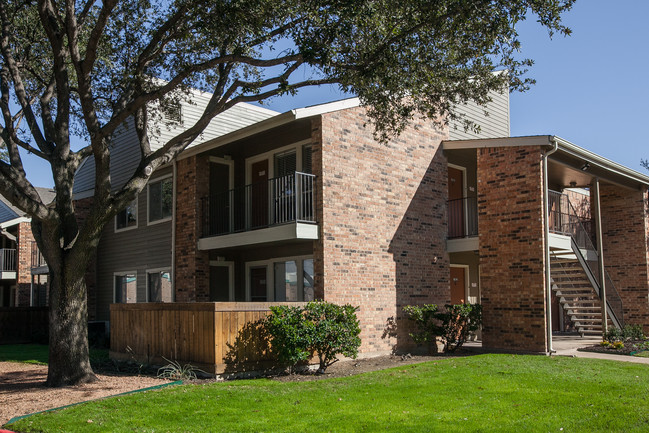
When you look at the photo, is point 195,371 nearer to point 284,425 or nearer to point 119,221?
point 284,425

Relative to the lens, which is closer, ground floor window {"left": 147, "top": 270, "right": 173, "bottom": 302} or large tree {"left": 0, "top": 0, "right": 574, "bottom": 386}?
large tree {"left": 0, "top": 0, "right": 574, "bottom": 386}

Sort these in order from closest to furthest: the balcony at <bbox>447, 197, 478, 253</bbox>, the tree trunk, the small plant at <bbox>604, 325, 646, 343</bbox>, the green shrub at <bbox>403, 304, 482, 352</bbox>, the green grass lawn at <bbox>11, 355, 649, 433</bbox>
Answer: the green grass lawn at <bbox>11, 355, 649, 433</bbox>
the tree trunk
the green shrub at <bbox>403, 304, 482, 352</bbox>
the small plant at <bbox>604, 325, 646, 343</bbox>
the balcony at <bbox>447, 197, 478, 253</bbox>

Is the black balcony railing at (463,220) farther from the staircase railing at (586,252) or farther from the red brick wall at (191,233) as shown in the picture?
the red brick wall at (191,233)

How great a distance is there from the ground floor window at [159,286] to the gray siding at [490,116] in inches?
377

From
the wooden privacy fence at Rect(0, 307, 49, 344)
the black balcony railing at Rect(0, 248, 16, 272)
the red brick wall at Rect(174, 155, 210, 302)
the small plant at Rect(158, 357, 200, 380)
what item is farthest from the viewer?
the black balcony railing at Rect(0, 248, 16, 272)

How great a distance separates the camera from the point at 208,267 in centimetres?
1672

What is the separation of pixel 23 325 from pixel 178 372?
13517mm

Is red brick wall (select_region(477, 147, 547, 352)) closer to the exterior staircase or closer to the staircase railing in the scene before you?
the staircase railing

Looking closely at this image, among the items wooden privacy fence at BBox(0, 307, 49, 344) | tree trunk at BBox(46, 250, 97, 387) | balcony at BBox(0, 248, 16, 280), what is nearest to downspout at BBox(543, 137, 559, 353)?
tree trunk at BBox(46, 250, 97, 387)

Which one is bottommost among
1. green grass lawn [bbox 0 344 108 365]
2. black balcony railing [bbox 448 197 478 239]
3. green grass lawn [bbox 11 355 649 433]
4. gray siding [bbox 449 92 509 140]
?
green grass lawn [bbox 0 344 108 365]

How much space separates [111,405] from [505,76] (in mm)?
8636

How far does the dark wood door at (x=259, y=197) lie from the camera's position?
1666 cm

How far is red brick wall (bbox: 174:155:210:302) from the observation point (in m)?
16.5

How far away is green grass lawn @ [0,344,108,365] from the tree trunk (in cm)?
Result: 362
